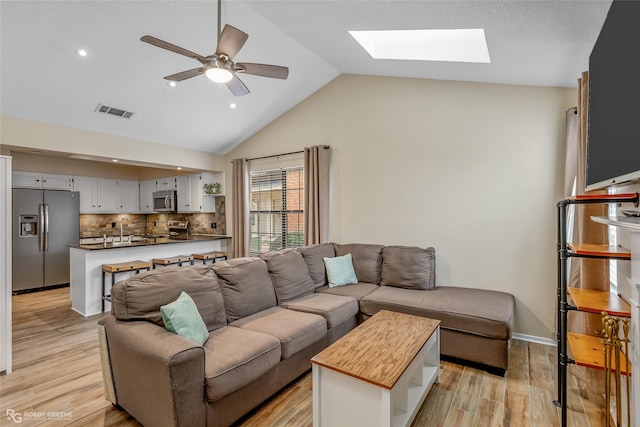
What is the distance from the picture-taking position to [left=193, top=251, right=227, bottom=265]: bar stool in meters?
5.32

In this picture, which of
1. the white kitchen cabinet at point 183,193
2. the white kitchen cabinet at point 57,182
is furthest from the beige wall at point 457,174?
the white kitchen cabinet at point 57,182

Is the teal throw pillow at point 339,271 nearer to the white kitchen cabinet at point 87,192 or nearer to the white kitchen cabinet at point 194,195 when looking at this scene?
the white kitchen cabinet at point 194,195

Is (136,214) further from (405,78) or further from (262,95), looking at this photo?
(405,78)

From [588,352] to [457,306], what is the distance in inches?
43.9

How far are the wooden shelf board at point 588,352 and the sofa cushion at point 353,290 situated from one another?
1.83m

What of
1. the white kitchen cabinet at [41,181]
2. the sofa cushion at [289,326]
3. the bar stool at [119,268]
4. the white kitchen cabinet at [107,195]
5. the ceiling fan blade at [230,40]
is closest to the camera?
the ceiling fan blade at [230,40]

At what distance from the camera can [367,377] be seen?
1.65m

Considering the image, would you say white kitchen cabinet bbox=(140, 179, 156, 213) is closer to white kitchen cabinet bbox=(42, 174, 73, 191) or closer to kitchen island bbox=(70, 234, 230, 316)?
white kitchen cabinet bbox=(42, 174, 73, 191)

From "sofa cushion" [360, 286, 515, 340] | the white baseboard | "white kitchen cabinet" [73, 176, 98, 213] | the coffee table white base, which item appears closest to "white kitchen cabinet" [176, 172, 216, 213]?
"white kitchen cabinet" [73, 176, 98, 213]

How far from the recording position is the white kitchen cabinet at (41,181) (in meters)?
5.46

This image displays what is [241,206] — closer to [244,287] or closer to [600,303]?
[244,287]

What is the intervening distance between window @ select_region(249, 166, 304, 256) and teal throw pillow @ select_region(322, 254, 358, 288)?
117 cm

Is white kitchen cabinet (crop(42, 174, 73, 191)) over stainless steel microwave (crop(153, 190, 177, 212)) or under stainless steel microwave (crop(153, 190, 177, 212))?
over

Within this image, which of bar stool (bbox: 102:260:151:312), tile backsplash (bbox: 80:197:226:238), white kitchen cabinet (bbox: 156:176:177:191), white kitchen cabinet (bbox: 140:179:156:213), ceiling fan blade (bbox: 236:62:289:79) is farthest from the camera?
white kitchen cabinet (bbox: 140:179:156:213)
